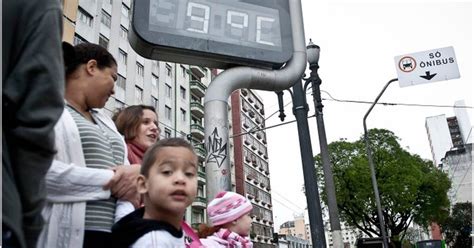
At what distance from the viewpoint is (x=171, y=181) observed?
6.00 ft

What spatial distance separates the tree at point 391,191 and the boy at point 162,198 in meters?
29.0

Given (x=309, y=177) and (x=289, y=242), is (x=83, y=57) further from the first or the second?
(x=289, y=242)

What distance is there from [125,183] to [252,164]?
47.2 metres

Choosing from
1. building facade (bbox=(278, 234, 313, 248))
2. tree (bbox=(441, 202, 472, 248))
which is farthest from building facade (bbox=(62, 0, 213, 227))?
building facade (bbox=(278, 234, 313, 248))

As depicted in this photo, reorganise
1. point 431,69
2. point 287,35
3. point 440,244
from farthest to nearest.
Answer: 1. point 440,244
2. point 431,69
3. point 287,35

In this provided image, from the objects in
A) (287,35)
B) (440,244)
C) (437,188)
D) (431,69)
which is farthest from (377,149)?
(287,35)

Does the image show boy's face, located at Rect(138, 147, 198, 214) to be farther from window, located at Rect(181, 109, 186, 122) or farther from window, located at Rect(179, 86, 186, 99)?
window, located at Rect(179, 86, 186, 99)

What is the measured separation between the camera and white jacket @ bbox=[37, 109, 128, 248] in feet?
5.38

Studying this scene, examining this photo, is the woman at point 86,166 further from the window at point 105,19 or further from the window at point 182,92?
the window at point 182,92

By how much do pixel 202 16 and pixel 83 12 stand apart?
65.8 ft

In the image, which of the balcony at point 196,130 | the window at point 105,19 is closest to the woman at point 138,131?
the window at point 105,19

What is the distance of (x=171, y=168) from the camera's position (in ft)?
6.13

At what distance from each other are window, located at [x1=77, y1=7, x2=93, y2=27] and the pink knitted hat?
21.8 metres

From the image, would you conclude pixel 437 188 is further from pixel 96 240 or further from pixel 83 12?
pixel 96 240
